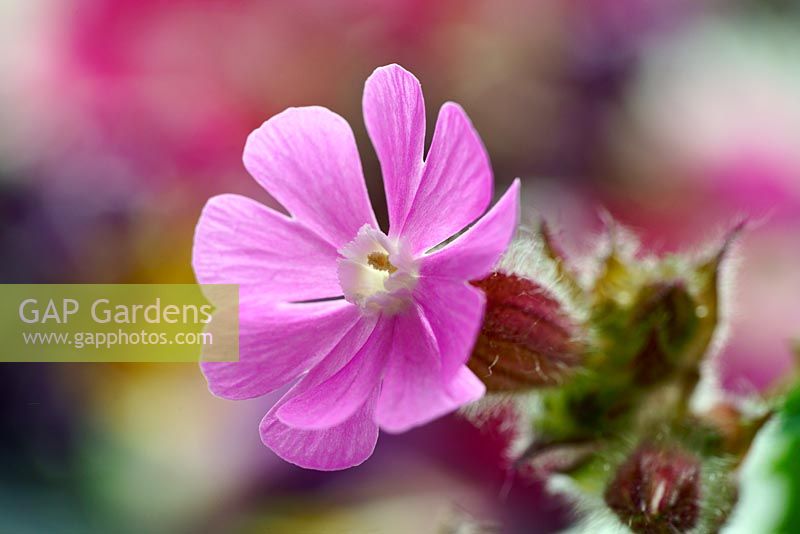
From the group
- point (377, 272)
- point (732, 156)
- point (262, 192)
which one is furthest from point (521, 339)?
point (732, 156)

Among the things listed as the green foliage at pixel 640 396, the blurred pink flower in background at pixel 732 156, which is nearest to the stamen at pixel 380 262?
the green foliage at pixel 640 396

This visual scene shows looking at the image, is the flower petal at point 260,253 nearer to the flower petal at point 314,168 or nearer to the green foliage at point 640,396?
the flower petal at point 314,168

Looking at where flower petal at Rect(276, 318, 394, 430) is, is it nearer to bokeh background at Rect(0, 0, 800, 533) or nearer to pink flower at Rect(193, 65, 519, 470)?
pink flower at Rect(193, 65, 519, 470)

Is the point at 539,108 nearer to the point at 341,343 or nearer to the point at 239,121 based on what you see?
the point at 239,121

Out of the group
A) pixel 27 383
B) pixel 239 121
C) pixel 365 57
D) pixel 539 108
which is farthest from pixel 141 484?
pixel 539 108

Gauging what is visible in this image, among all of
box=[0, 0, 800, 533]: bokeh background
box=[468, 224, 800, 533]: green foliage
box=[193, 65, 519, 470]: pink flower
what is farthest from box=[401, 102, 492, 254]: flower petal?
box=[0, 0, 800, 533]: bokeh background

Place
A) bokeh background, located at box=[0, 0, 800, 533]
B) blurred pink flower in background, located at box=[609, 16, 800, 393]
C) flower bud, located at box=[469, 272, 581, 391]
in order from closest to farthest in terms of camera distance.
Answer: flower bud, located at box=[469, 272, 581, 391], bokeh background, located at box=[0, 0, 800, 533], blurred pink flower in background, located at box=[609, 16, 800, 393]
